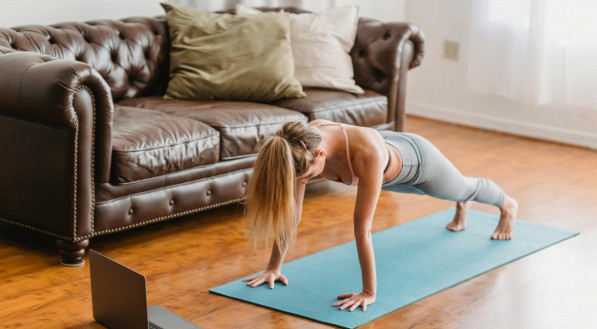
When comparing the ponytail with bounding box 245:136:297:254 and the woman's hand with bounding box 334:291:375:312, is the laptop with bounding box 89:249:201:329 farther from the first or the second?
the woman's hand with bounding box 334:291:375:312

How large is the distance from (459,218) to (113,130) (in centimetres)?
142

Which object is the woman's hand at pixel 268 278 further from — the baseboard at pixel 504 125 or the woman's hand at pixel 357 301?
the baseboard at pixel 504 125

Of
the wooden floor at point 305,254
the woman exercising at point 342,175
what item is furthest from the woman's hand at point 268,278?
the wooden floor at point 305,254

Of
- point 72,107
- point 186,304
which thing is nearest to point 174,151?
point 72,107

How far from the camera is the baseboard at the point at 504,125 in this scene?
16.1 ft

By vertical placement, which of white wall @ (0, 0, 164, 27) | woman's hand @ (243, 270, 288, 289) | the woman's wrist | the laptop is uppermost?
white wall @ (0, 0, 164, 27)

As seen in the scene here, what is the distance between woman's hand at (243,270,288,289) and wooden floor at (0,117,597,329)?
131 mm

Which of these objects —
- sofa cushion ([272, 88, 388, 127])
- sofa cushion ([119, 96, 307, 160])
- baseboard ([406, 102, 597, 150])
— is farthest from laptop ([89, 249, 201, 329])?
baseboard ([406, 102, 597, 150])

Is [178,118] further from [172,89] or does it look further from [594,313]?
[594,313]

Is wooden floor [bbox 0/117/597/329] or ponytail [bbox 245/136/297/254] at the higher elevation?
ponytail [bbox 245/136/297/254]

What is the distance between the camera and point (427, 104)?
5645 mm

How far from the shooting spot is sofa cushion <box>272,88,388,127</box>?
148 inches

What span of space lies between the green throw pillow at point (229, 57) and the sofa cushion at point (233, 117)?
103 mm

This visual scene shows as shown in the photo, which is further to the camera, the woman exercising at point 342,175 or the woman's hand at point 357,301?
the woman's hand at point 357,301
